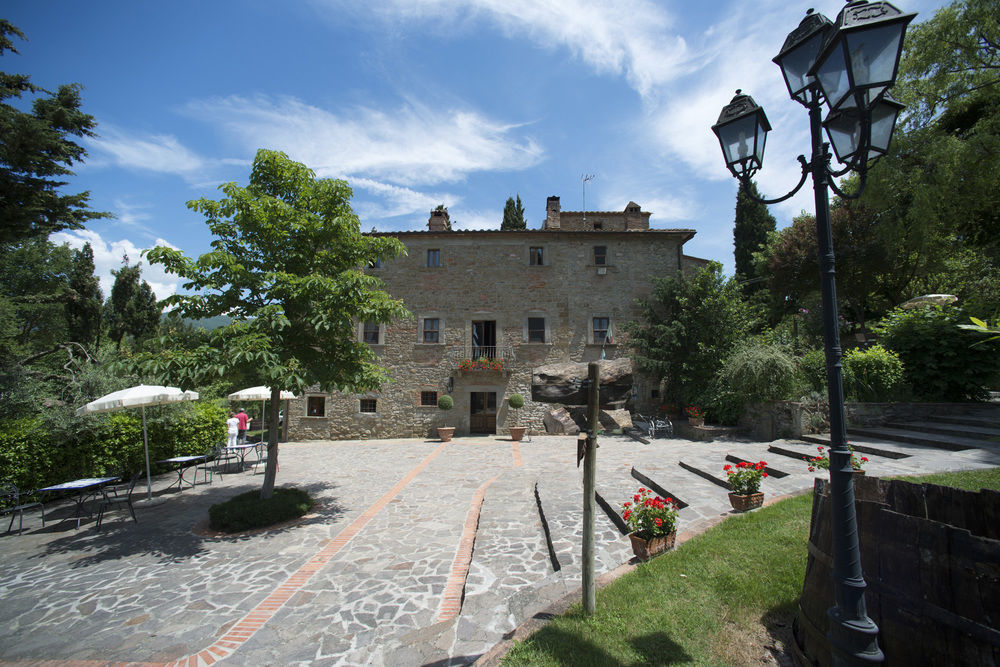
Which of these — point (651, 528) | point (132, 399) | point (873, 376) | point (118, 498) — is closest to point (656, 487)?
point (651, 528)

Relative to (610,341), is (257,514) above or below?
below

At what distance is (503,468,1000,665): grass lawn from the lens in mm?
3104

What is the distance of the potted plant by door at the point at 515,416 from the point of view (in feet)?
54.0

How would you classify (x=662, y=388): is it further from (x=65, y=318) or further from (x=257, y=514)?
(x=65, y=318)

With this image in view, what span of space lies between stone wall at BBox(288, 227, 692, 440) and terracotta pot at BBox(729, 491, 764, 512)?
12.4 m

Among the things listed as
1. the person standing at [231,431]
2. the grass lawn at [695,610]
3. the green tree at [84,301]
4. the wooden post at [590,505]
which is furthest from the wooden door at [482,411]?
the green tree at [84,301]

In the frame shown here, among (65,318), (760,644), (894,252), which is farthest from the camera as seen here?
(65,318)

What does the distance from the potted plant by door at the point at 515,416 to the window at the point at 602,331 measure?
A: 4384 millimetres

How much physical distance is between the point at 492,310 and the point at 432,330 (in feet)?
9.51

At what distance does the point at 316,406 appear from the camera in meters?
18.5

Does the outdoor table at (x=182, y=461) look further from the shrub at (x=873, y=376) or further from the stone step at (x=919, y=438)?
the shrub at (x=873, y=376)

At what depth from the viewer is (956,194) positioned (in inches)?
412

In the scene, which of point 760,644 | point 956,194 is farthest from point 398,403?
point 956,194

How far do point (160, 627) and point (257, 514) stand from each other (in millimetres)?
3010
